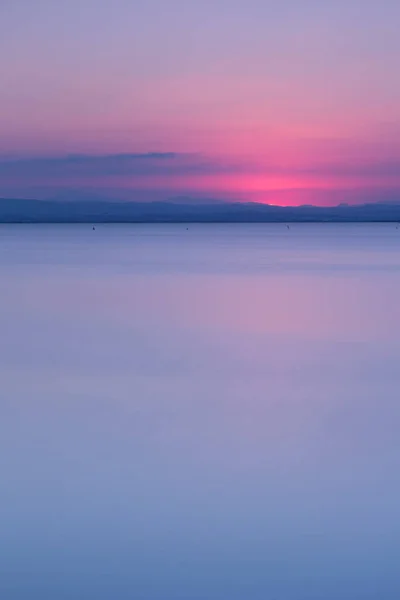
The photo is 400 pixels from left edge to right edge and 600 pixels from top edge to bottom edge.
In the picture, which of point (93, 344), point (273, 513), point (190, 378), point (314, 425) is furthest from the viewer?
point (93, 344)

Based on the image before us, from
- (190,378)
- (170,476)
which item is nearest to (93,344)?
(190,378)

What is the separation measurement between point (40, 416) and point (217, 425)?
4.96 feet

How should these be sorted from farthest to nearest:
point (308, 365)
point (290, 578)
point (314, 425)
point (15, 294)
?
1. point (15, 294)
2. point (308, 365)
3. point (314, 425)
4. point (290, 578)

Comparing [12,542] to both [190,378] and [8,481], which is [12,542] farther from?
[190,378]

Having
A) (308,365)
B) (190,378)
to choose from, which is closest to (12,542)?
(190,378)

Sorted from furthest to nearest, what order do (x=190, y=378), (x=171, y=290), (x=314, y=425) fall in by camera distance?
1. (x=171, y=290)
2. (x=190, y=378)
3. (x=314, y=425)

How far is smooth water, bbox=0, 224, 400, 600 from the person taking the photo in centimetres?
420

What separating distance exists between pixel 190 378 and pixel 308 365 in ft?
5.44

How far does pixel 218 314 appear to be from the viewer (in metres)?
16.1

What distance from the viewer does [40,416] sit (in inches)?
288

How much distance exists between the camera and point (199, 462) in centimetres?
598

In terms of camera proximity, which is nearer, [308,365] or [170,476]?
[170,476]

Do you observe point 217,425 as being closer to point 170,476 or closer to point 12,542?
point 170,476

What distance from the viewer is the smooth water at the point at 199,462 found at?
13.8ft
